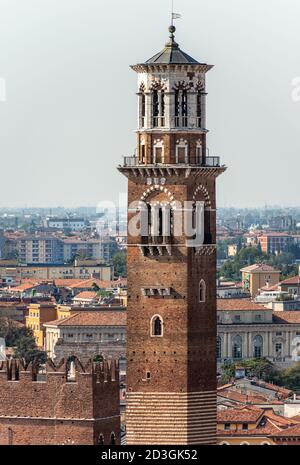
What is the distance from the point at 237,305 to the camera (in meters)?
102

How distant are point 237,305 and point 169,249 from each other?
5462 centimetres

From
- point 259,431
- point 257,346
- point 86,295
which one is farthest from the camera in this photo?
point 86,295

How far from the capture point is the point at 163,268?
47625 mm

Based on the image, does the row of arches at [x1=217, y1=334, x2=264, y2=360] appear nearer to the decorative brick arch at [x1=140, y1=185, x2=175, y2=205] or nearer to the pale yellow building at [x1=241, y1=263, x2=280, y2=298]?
the pale yellow building at [x1=241, y1=263, x2=280, y2=298]

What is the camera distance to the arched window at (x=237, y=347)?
9869 centimetres

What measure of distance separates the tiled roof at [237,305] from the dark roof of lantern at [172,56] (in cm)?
5201

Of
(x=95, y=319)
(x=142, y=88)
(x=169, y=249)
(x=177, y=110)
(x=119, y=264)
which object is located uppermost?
A: (x=142, y=88)

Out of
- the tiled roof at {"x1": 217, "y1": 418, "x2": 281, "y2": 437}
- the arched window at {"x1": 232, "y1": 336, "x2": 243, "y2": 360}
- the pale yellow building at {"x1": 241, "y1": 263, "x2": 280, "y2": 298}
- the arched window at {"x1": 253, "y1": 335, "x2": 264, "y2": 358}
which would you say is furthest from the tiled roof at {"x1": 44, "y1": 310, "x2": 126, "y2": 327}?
the tiled roof at {"x1": 217, "y1": 418, "x2": 281, "y2": 437}

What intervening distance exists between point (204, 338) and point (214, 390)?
78cm

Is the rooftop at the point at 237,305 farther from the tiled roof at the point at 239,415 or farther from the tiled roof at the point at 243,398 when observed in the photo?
the tiled roof at the point at 239,415

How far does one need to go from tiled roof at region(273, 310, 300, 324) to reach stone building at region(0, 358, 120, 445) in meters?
53.3

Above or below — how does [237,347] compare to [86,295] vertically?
below

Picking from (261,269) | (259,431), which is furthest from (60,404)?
(261,269)

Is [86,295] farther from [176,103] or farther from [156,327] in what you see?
[176,103]
